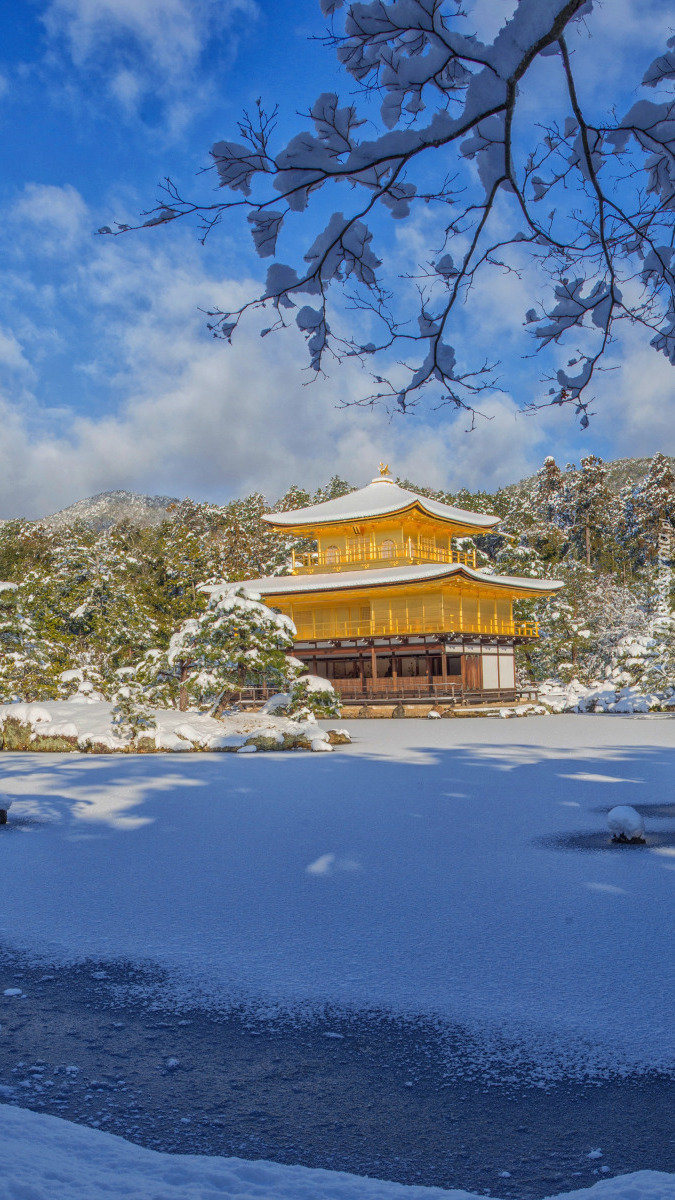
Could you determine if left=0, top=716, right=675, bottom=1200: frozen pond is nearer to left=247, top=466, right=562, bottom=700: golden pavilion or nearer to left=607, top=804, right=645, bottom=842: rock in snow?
left=607, top=804, right=645, bottom=842: rock in snow

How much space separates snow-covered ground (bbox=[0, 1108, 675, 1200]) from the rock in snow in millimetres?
4443

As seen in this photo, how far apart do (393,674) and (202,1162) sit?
80.4 feet

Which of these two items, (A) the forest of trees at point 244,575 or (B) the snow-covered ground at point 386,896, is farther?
(A) the forest of trees at point 244,575

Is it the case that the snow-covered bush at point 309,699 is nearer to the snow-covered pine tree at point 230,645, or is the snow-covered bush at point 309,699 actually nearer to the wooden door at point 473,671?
the snow-covered pine tree at point 230,645

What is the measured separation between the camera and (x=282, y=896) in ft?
17.1

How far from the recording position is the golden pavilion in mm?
26438

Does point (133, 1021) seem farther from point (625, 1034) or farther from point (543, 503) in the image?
point (543, 503)

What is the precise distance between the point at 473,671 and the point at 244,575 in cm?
1148

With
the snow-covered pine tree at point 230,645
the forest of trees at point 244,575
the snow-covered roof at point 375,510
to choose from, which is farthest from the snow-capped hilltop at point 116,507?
the snow-covered pine tree at point 230,645

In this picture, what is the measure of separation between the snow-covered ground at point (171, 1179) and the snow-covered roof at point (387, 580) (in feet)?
73.6

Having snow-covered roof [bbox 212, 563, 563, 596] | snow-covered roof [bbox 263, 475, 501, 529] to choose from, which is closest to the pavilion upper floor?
snow-covered roof [bbox 263, 475, 501, 529]

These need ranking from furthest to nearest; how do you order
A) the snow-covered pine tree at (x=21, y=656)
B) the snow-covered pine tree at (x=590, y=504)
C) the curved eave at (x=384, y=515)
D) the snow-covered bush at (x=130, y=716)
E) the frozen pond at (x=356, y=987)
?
the snow-covered pine tree at (x=590, y=504) → the curved eave at (x=384, y=515) → the snow-covered pine tree at (x=21, y=656) → the snow-covered bush at (x=130, y=716) → the frozen pond at (x=356, y=987)

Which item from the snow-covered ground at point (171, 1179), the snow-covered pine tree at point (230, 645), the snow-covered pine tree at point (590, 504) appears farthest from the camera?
the snow-covered pine tree at point (590, 504)

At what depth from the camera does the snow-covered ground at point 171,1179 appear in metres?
2.02
